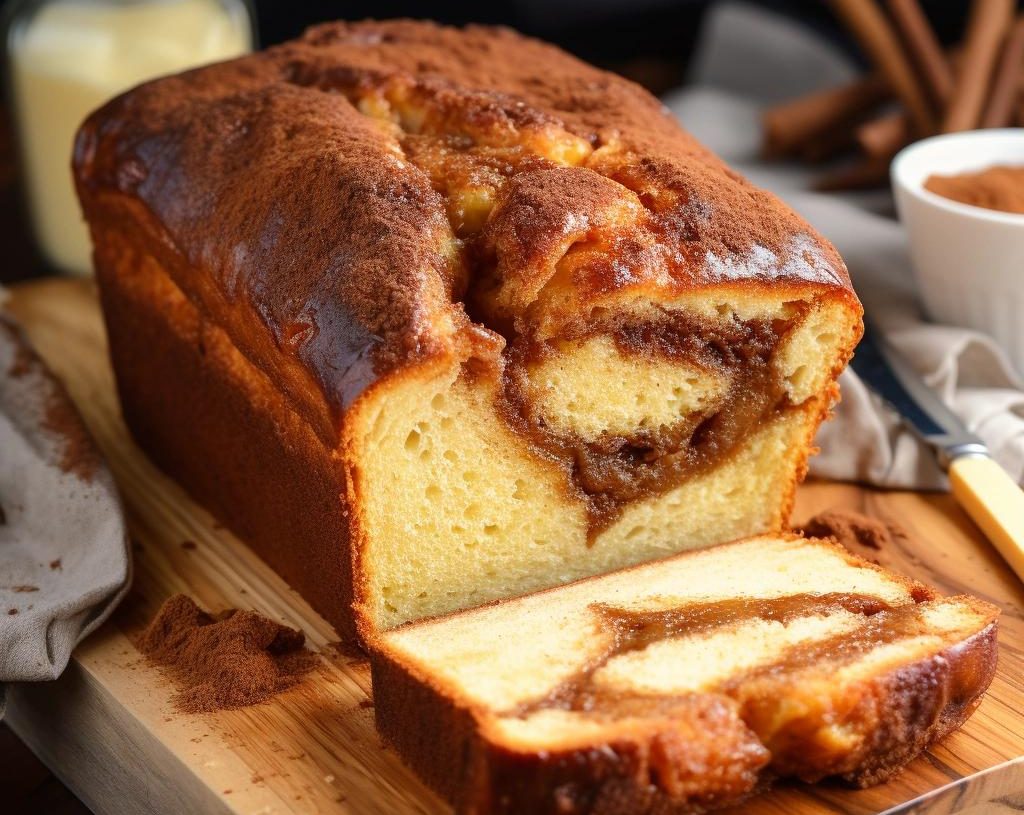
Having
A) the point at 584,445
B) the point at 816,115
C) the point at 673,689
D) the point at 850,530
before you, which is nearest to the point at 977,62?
the point at 816,115

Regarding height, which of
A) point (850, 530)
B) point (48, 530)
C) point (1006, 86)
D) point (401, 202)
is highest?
point (401, 202)

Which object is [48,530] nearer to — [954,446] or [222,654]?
[222,654]

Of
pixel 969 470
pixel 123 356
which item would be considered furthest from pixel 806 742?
pixel 123 356

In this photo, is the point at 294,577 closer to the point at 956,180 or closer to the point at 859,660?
the point at 859,660

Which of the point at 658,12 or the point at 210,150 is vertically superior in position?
the point at 210,150

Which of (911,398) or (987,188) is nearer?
(911,398)

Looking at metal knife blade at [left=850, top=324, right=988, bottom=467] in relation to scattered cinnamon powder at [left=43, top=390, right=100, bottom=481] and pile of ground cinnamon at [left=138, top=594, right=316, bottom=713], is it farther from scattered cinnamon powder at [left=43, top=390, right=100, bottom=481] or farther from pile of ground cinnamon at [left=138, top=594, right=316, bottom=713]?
scattered cinnamon powder at [left=43, top=390, right=100, bottom=481]

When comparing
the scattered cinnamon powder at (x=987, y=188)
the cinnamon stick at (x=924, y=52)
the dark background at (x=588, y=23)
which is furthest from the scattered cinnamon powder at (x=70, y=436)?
the cinnamon stick at (x=924, y=52)
